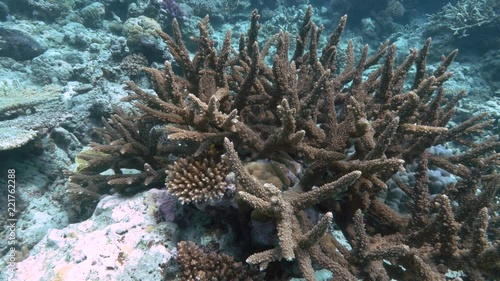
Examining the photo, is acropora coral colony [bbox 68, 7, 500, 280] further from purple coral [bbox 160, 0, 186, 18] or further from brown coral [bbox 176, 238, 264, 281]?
purple coral [bbox 160, 0, 186, 18]

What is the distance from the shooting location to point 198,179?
282 cm

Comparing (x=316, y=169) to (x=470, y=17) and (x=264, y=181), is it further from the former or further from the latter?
(x=470, y=17)

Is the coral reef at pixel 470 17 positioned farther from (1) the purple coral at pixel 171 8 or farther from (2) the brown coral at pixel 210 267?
(2) the brown coral at pixel 210 267

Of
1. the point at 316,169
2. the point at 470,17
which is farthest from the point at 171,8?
the point at 470,17

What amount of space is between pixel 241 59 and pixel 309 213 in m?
2.38

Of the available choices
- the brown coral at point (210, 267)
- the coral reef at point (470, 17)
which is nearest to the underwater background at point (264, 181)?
the brown coral at point (210, 267)

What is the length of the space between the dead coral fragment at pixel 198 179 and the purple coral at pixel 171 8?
10.0m

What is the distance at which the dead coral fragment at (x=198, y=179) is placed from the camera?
2768 millimetres

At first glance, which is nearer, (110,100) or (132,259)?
(132,259)

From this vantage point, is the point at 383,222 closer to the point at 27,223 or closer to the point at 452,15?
the point at 27,223

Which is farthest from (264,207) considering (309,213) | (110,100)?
(110,100)

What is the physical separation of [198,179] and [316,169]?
1109mm


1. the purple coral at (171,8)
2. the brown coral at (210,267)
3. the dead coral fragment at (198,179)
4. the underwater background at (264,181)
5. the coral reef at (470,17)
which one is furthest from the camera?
the purple coral at (171,8)

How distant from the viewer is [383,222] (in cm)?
286
